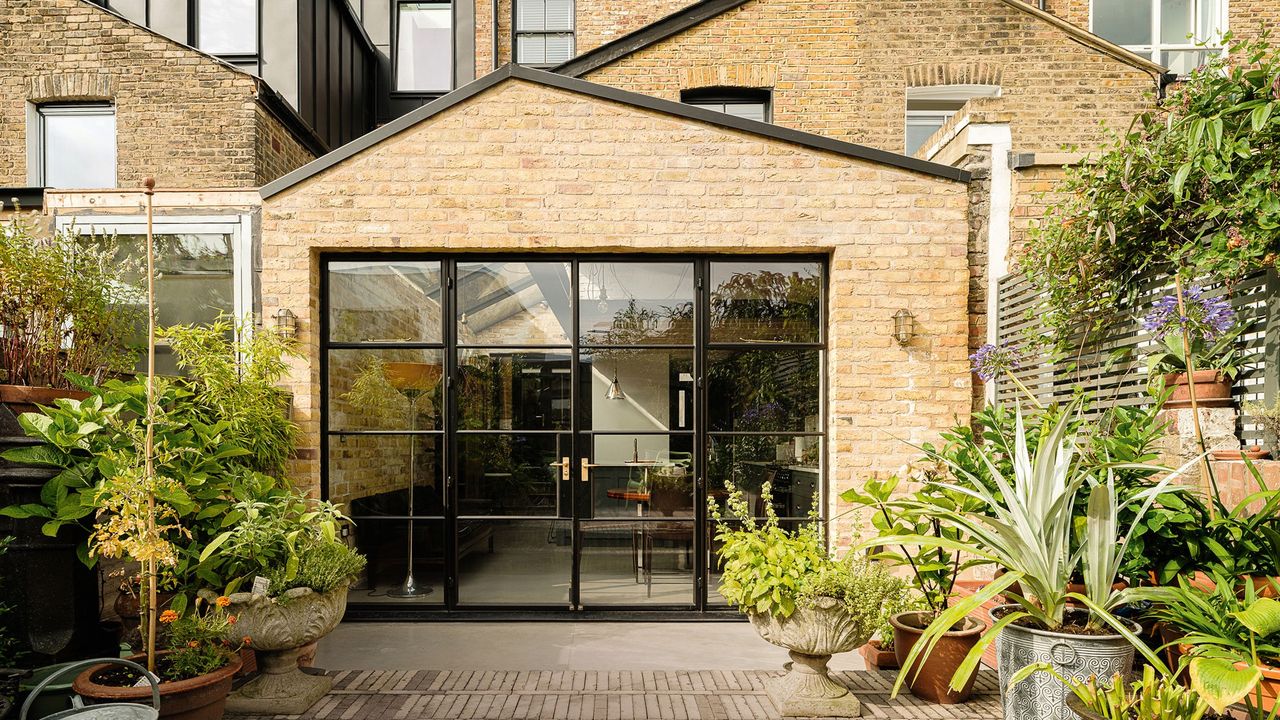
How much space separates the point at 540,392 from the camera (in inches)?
221

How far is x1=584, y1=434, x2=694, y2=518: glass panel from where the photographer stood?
5574 millimetres

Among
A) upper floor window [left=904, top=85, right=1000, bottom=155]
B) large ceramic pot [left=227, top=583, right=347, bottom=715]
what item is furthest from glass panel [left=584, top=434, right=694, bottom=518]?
upper floor window [left=904, top=85, right=1000, bottom=155]

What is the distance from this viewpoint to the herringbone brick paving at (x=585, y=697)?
3701 millimetres

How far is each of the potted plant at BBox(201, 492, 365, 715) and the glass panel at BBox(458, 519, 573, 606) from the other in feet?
5.08

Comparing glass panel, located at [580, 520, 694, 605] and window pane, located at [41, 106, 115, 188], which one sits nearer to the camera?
glass panel, located at [580, 520, 694, 605]

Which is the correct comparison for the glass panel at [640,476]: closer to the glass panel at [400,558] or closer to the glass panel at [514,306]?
the glass panel at [514,306]

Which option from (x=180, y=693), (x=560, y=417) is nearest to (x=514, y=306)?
(x=560, y=417)

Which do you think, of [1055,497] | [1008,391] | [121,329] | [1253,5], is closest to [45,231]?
[121,329]

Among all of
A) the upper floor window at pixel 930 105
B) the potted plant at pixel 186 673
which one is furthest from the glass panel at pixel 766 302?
the upper floor window at pixel 930 105

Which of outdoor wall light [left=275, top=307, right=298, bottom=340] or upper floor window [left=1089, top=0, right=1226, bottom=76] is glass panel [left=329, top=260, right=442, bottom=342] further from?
upper floor window [left=1089, top=0, right=1226, bottom=76]

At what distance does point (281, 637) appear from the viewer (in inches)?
147

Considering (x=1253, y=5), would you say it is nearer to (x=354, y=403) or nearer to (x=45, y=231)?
(x=354, y=403)

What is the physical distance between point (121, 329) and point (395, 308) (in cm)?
177

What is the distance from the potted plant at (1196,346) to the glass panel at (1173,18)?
8220 millimetres
